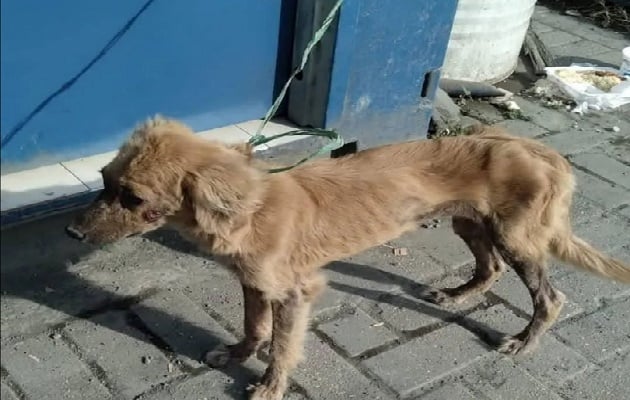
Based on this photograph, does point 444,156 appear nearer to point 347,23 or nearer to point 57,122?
point 347,23

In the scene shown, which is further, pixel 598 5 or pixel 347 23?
pixel 598 5

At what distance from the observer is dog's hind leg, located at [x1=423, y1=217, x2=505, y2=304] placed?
403 centimetres

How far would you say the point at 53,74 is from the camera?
12.1 ft

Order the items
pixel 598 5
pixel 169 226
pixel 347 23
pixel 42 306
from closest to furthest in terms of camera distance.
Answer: pixel 169 226 < pixel 42 306 < pixel 347 23 < pixel 598 5

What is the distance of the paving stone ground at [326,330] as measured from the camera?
343 cm

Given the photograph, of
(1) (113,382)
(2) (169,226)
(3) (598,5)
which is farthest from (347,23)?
(3) (598,5)

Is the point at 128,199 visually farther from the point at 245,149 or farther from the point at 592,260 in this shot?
the point at 592,260

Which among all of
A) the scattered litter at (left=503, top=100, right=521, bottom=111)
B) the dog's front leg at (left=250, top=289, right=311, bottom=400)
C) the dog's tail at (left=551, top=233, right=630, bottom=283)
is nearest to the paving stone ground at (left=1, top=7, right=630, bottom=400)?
the dog's front leg at (left=250, top=289, right=311, bottom=400)

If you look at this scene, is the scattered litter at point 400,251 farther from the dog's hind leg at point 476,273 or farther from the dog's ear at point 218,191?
the dog's ear at point 218,191

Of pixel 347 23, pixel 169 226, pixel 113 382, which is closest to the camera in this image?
pixel 169 226

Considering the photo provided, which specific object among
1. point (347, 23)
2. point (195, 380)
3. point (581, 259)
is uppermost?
point (347, 23)

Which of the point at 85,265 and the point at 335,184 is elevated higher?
the point at 335,184

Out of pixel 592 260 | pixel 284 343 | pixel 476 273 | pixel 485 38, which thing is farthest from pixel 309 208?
pixel 485 38

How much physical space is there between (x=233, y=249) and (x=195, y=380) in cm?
67
